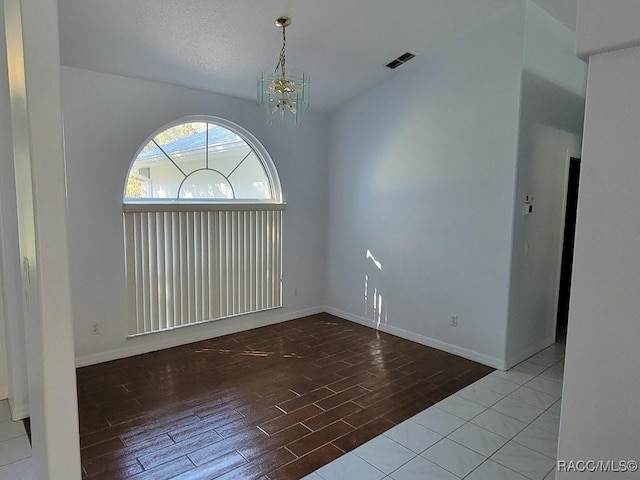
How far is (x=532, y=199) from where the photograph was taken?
12.8 feet

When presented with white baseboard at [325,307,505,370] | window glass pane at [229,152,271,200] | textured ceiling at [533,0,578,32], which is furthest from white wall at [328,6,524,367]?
window glass pane at [229,152,271,200]

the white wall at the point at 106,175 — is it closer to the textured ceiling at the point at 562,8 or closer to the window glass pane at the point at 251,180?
the window glass pane at the point at 251,180

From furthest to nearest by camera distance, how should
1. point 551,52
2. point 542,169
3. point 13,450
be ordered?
point 542,169 < point 551,52 < point 13,450

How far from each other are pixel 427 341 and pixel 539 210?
69.9 inches

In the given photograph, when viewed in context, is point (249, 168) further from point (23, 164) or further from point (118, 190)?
point (23, 164)

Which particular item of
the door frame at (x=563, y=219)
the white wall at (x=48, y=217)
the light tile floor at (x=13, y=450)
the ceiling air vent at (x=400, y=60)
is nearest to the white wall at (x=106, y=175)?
the light tile floor at (x=13, y=450)

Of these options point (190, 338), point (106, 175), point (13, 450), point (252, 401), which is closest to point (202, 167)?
point (106, 175)

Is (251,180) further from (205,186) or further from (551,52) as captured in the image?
(551,52)

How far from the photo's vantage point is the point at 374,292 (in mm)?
4969

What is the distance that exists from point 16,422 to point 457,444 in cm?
295

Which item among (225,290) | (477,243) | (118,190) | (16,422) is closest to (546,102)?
(477,243)

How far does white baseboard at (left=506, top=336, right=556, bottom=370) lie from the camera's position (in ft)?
12.6

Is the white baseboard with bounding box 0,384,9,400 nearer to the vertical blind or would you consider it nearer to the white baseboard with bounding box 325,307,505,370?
the vertical blind

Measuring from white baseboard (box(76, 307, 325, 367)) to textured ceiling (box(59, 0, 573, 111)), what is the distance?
8.52 feet
